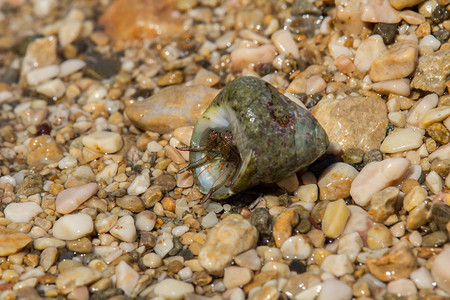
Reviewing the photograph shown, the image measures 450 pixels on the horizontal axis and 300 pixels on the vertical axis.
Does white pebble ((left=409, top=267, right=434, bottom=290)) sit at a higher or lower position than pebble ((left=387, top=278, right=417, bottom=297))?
higher

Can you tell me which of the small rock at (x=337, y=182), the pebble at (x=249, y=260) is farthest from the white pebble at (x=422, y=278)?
the pebble at (x=249, y=260)

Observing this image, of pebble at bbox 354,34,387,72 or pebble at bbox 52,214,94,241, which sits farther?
pebble at bbox 354,34,387,72

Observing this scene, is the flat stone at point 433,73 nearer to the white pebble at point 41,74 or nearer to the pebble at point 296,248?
the pebble at point 296,248

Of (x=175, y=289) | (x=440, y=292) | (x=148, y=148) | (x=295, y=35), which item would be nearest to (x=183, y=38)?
(x=295, y=35)

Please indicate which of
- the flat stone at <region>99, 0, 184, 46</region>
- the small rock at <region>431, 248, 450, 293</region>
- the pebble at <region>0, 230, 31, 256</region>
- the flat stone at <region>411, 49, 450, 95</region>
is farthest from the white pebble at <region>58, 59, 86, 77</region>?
the small rock at <region>431, 248, 450, 293</region>

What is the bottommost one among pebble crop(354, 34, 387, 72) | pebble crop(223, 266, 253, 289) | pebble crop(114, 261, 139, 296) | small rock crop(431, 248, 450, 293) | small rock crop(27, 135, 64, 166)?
small rock crop(27, 135, 64, 166)

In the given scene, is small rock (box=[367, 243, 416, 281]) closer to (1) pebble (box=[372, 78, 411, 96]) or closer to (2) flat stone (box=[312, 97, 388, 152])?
(2) flat stone (box=[312, 97, 388, 152])
